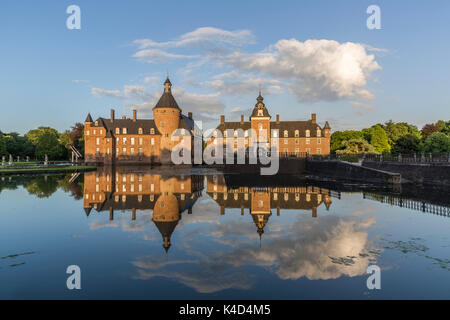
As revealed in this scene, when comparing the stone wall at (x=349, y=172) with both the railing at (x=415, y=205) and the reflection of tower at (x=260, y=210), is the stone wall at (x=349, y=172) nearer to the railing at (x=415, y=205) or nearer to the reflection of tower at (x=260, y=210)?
the railing at (x=415, y=205)

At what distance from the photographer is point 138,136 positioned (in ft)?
232

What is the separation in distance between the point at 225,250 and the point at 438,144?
49371 mm

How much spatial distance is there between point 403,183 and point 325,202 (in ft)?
47.1

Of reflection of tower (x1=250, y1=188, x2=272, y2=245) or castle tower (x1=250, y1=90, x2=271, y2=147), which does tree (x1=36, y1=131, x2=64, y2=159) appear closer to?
castle tower (x1=250, y1=90, x2=271, y2=147)

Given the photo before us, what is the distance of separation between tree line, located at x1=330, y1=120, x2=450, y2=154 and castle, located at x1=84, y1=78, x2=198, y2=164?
124 ft

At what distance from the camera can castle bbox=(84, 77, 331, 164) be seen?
67.4 metres

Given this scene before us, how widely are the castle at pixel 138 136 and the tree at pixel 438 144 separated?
1940 inches

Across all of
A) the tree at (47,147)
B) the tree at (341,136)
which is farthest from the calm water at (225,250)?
the tree at (47,147)

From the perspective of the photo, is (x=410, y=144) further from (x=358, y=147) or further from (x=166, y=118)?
(x=166, y=118)

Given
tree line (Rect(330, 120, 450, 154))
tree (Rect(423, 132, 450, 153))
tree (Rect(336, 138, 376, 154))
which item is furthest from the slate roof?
tree (Rect(423, 132, 450, 153))

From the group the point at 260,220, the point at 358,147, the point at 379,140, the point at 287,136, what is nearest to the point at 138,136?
the point at 287,136

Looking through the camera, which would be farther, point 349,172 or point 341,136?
point 341,136
